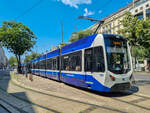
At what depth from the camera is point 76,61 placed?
876 centimetres

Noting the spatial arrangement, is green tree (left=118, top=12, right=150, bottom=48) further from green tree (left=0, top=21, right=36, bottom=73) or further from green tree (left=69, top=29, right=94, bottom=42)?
green tree (left=69, top=29, right=94, bottom=42)

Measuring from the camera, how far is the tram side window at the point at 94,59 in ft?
21.7

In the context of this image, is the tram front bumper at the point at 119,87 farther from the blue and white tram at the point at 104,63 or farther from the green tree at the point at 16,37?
the green tree at the point at 16,37

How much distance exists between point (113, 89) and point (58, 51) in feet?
23.4

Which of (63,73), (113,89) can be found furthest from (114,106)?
(63,73)

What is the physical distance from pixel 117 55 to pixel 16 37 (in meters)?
23.5

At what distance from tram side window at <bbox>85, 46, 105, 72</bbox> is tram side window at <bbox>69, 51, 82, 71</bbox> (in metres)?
0.81

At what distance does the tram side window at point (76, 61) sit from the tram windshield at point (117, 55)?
224 cm

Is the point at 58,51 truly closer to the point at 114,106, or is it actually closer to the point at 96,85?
the point at 96,85

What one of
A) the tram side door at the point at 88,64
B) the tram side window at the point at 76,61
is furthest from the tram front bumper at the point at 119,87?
the tram side window at the point at 76,61

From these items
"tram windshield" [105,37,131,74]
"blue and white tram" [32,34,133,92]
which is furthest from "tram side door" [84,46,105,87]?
"tram windshield" [105,37,131,74]

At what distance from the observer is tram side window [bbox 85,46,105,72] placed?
661 cm

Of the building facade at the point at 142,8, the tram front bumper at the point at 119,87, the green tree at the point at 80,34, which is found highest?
the building facade at the point at 142,8

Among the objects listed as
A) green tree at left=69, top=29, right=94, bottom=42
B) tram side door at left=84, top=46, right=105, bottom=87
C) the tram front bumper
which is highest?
green tree at left=69, top=29, right=94, bottom=42
